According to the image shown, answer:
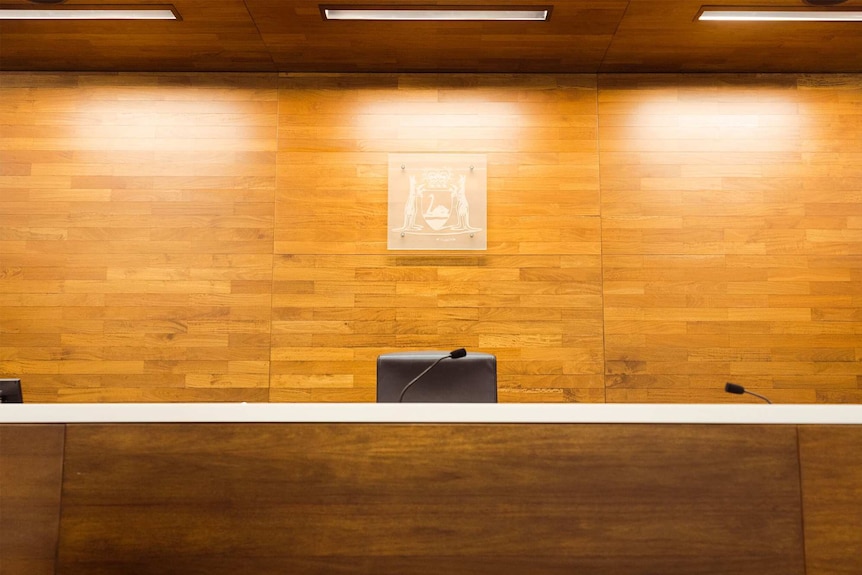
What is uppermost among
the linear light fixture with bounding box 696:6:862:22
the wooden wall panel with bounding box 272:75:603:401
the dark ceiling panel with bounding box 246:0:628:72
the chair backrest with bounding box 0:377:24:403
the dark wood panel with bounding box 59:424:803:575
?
the linear light fixture with bounding box 696:6:862:22

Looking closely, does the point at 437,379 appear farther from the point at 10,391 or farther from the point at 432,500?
the point at 10,391

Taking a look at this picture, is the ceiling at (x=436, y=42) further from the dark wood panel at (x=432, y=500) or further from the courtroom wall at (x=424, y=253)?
the dark wood panel at (x=432, y=500)

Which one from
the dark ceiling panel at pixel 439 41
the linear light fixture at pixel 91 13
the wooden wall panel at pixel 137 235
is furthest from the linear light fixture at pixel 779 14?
the linear light fixture at pixel 91 13

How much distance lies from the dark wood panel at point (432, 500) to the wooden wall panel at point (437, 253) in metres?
2.10

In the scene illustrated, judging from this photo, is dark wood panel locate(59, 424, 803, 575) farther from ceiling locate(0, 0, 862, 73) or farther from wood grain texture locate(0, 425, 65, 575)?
ceiling locate(0, 0, 862, 73)

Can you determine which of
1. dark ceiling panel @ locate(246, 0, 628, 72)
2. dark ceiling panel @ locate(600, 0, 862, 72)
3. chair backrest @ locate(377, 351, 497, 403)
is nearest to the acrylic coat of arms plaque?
dark ceiling panel @ locate(246, 0, 628, 72)

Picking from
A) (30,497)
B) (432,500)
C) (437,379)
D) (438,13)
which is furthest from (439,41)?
(30,497)

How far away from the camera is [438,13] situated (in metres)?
2.81

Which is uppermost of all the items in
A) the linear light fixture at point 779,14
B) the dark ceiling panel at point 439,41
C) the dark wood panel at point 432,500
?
the linear light fixture at point 779,14

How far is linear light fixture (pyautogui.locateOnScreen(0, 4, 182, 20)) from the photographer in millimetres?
2811

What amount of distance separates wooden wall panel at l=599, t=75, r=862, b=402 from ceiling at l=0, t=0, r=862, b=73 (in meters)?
0.22

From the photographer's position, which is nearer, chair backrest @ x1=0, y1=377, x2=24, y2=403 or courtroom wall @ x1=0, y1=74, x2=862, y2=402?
chair backrest @ x1=0, y1=377, x2=24, y2=403

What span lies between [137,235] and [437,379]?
212 cm

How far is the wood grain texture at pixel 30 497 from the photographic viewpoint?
3.47ft
